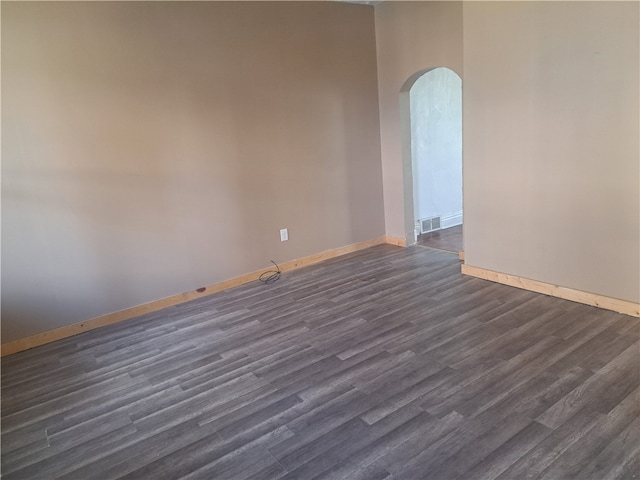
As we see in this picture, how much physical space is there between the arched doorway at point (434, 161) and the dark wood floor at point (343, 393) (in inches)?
66.6

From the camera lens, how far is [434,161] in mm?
5328

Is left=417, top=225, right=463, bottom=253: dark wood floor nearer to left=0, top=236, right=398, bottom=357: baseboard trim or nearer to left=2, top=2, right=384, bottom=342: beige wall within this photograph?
left=0, top=236, right=398, bottom=357: baseboard trim

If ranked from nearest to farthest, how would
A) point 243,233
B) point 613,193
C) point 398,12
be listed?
point 613,193 → point 243,233 → point 398,12

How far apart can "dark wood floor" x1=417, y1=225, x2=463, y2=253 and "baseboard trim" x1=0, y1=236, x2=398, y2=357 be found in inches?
34.2

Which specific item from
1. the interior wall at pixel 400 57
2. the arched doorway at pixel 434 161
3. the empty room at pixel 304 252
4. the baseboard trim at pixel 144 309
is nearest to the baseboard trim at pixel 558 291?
the empty room at pixel 304 252

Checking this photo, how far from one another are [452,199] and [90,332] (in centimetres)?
428

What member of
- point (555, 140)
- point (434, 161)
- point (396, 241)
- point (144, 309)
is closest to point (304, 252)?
point (396, 241)

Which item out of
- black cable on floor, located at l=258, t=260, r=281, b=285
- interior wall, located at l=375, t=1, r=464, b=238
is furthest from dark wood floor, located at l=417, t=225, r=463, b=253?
black cable on floor, located at l=258, t=260, r=281, b=285

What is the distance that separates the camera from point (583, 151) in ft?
9.57

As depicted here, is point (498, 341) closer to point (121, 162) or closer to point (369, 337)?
point (369, 337)

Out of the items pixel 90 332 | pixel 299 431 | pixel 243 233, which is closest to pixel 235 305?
pixel 243 233

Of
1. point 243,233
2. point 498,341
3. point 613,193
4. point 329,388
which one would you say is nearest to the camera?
point 329,388

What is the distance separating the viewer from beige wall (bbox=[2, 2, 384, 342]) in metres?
3.03

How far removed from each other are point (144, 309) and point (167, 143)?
135 centimetres
